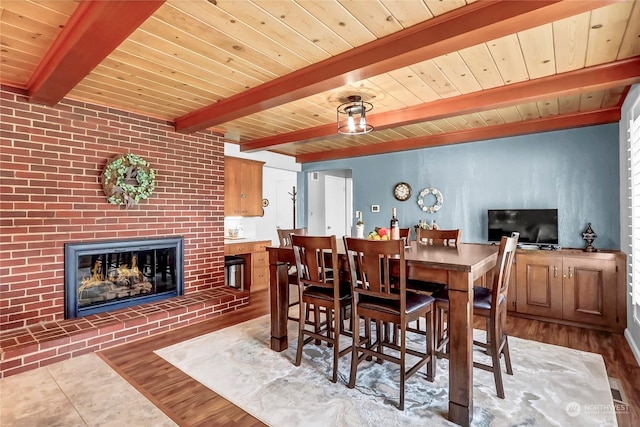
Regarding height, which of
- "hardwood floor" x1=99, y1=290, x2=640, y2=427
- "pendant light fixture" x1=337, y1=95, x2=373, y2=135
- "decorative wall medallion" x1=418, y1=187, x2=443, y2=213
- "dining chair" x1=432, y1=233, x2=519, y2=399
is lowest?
"hardwood floor" x1=99, y1=290, x2=640, y2=427

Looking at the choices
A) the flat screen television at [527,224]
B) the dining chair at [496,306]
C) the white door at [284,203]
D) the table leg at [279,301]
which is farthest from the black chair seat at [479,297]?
the white door at [284,203]

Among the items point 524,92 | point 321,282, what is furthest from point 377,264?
point 524,92

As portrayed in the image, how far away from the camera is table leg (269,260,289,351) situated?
2.93 m

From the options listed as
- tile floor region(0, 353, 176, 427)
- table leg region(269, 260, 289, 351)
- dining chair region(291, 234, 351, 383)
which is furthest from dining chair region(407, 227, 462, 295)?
tile floor region(0, 353, 176, 427)

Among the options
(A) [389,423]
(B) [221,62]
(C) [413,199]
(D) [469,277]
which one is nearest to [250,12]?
(B) [221,62]

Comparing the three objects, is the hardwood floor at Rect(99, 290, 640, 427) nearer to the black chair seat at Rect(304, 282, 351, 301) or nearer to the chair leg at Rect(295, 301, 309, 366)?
the chair leg at Rect(295, 301, 309, 366)

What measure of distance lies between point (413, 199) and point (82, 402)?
4.56 meters

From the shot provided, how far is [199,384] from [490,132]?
4.31m

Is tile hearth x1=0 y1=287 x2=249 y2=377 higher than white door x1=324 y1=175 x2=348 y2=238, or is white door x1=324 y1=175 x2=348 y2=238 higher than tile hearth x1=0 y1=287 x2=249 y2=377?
white door x1=324 y1=175 x2=348 y2=238

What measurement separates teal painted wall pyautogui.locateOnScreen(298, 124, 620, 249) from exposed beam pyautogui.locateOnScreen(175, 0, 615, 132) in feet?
9.72

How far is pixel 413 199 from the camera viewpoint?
521 centimetres

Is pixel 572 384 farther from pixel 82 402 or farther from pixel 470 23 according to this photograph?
pixel 82 402

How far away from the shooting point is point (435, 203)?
4977mm

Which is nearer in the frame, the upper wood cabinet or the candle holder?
the candle holder
